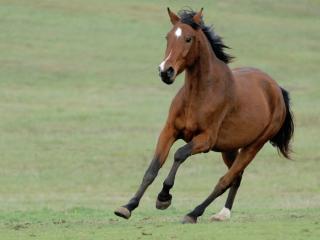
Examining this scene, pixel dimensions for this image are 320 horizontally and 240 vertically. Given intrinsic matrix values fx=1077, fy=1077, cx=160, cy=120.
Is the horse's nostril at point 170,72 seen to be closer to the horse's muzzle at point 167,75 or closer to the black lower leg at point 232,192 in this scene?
the horse's muzzle at point 167,75

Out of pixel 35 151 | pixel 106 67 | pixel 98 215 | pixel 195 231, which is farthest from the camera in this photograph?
pixel 106 67

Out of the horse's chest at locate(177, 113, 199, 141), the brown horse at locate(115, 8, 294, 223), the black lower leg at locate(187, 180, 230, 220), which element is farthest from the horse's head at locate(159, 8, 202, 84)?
the black lower leg at locate(187, 180, 230, 220)

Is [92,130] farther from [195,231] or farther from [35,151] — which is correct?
[195,231]

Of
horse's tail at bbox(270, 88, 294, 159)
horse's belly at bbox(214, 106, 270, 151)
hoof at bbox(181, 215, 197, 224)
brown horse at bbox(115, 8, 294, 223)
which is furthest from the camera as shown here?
horse's tail at bbox(270, 88, 294, 159)

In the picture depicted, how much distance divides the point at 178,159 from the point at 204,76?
1065 millimetres

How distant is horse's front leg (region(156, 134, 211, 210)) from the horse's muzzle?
2.71 feet

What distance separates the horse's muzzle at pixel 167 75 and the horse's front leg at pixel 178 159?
0.83 metres

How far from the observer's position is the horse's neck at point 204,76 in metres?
12.2

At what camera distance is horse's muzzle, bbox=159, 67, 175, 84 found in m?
11.4

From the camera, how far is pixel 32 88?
124ft

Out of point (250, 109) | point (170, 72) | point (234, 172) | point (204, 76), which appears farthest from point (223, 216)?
point (170, 72)

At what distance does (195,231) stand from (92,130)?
1901cm

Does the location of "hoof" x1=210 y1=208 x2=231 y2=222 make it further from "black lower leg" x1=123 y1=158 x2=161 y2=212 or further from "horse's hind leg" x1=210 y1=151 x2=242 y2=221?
"black lower leg" x1=123 y1=158 x2=161 y2=212

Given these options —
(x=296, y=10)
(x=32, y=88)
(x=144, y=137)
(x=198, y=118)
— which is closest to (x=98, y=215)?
(x=198, y=118)
